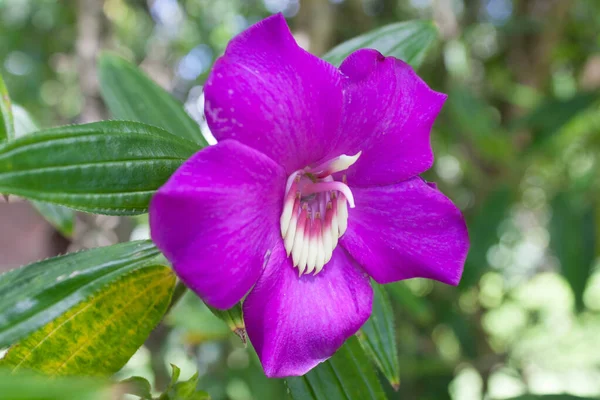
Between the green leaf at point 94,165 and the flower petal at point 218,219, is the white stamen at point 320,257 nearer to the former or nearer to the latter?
the flower petal at point 218,219

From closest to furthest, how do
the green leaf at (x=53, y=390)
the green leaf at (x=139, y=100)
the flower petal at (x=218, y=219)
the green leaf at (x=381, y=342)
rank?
the green leaf at (x=53, y=390), the flower petal at (x=218, y=219), the green leaf at (x=381, y=342), the green leaf at (x=139, y=100)

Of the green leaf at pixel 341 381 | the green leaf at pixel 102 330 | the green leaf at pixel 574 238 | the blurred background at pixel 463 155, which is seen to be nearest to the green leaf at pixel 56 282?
the green leaf at pixel 102 330

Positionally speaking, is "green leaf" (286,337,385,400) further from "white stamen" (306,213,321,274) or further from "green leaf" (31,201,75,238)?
"green leaf" (31,201,75,238)

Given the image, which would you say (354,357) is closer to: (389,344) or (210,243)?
(389,344)

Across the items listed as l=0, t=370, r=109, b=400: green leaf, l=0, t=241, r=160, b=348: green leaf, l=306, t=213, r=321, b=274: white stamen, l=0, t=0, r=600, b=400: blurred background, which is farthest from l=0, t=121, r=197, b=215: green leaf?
l=0, t=0, r=600, b=400: blurred background

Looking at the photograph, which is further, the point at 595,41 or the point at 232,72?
the point at 595,41

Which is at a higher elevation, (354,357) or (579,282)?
(354,357)

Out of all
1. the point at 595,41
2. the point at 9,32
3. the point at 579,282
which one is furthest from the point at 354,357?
the point at 9,32
